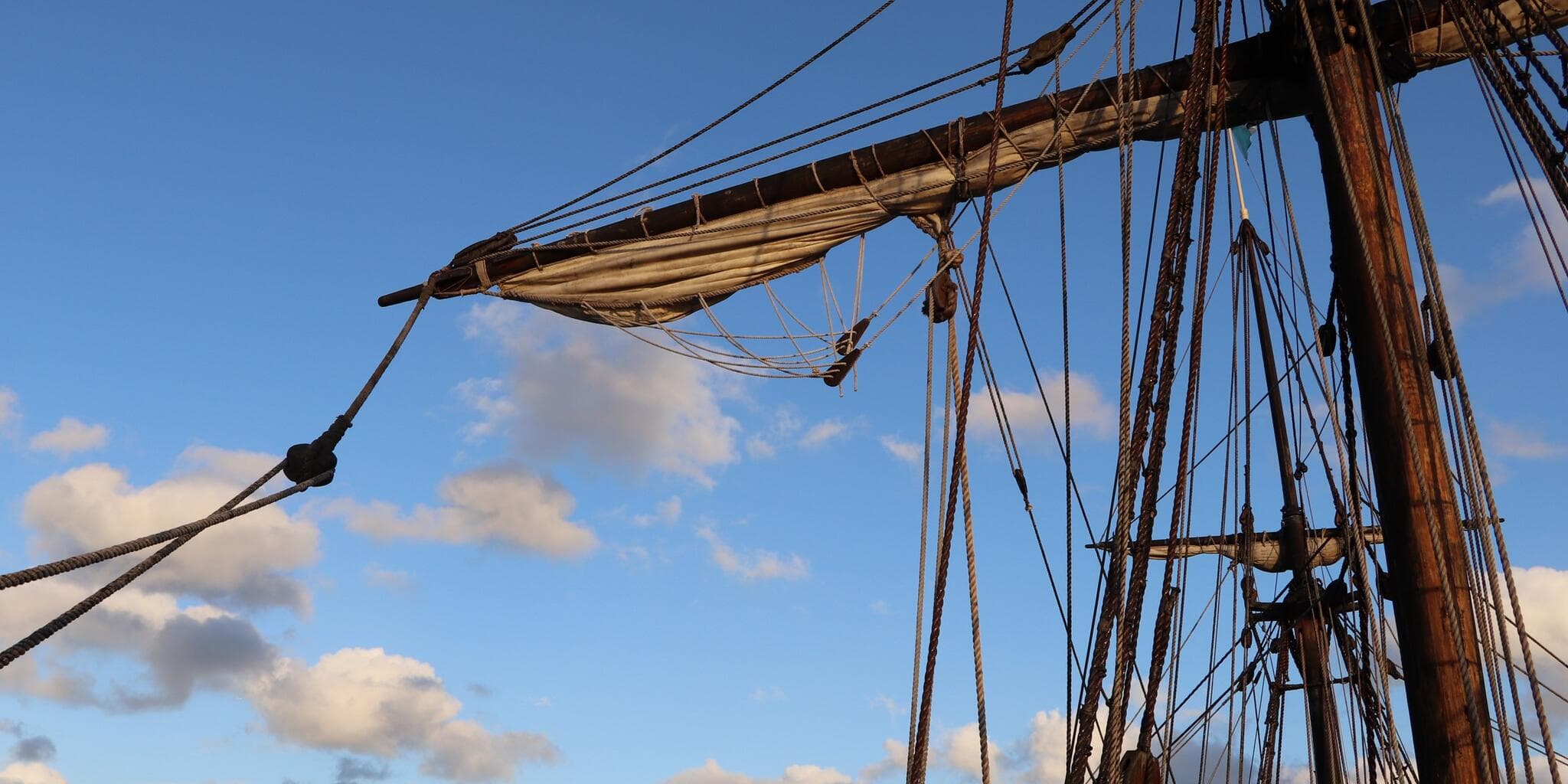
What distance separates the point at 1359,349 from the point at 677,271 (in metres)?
5.73

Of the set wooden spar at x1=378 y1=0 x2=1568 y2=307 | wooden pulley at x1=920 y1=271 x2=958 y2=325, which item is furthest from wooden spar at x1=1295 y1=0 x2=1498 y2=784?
wooden pulley at x1=920 y1=271 x2=958 y2=325

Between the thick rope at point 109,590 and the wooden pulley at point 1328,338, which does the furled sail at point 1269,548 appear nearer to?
the wooden pulley at point 1328,338

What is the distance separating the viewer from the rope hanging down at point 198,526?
564 cm

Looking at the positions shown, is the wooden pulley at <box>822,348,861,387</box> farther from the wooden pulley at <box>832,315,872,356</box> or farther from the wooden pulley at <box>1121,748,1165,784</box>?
the wooden pulley at <box>1121,748,1165,784</box>

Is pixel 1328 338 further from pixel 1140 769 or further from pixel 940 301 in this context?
pixel 1140 769

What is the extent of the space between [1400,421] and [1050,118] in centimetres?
448

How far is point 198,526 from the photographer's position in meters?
7.03

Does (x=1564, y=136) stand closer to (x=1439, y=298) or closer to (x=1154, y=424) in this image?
(x=1439, y=298)

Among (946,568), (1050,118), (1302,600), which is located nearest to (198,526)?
(946,568)

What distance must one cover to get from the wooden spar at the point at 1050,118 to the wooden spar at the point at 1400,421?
94cm

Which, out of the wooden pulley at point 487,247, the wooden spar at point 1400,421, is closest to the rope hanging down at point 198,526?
the wooden pulley at point 487,247

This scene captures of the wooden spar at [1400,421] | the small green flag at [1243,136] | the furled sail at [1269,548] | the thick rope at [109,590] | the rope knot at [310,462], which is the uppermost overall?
the furled sail at [1269,548]

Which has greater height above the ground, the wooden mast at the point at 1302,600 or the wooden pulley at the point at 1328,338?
the wooden mast at the point at 1302,600

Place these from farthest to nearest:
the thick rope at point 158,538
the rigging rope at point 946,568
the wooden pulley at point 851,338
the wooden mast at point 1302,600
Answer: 1. the wooden mast at point 1302,600
2. the wooden pulley at point 851,338
3. the rigging rope at point 946,568
4. the thick rope at point 158,538
